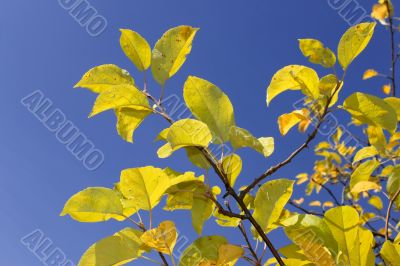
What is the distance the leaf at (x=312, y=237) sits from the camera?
0.76 meters

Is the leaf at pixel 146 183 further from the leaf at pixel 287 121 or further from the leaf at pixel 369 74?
the leaf at pixel 369 74

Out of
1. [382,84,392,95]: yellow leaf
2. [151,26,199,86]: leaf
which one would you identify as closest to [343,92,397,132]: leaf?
[151,26,199,86]: leaf

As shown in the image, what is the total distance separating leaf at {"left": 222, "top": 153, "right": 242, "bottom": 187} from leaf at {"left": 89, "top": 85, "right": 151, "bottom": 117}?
210mm

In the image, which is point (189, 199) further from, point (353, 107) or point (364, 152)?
point (364, 152)

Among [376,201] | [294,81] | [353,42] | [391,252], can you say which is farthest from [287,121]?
[376,201]

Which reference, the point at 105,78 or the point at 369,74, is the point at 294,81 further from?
the point at 369,74

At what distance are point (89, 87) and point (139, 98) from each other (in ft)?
0.48

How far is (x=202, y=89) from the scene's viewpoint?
819mm

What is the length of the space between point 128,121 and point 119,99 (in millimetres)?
89

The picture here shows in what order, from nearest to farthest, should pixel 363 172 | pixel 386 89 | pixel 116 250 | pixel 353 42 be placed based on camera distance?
pixel 116 250, pixel 353 42, pixel 363 172, pixel 386 89

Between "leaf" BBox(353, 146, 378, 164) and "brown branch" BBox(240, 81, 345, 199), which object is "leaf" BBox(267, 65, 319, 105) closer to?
"brown branch" BBox(240, 81, 345, 199)

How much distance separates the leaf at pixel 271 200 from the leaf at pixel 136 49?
408 millimetres

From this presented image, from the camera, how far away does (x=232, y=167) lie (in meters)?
0.88

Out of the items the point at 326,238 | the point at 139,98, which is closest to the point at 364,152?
the point at 326,238
